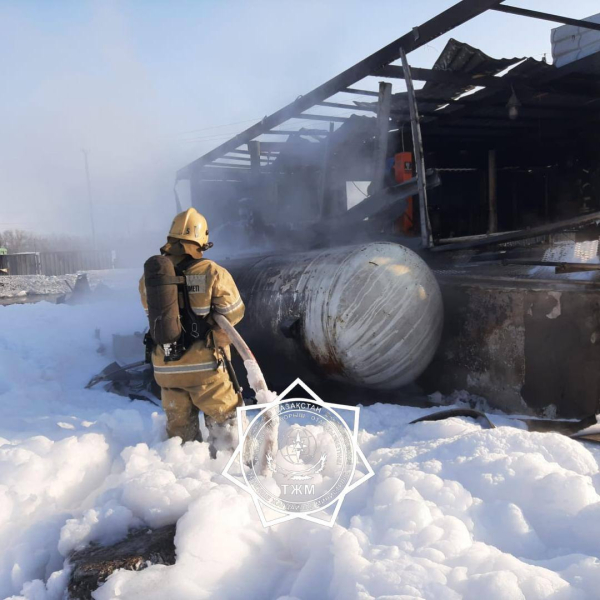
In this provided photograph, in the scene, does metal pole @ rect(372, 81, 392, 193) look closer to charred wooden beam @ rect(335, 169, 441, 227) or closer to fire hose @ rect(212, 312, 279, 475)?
charred wooden beam @ rect(335, 169, 441, 227)

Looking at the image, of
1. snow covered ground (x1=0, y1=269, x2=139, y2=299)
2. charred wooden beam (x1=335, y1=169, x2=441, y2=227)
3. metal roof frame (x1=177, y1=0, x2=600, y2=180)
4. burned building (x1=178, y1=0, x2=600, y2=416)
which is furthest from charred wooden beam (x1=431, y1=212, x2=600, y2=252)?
snow covered ground (x1=0, y1=269, x2=139, y2=299)

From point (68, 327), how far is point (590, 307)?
7.32 meters

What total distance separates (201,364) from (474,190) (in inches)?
392

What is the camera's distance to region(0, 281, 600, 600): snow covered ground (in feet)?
5.48

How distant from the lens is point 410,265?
167 inches

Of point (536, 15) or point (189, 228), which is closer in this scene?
point (189, 228)

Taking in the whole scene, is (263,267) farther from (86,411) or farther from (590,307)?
(590,307)

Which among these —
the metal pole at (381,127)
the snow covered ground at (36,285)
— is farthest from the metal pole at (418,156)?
the snow covered ground at (36,285)

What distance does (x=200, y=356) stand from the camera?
2951 millimetres

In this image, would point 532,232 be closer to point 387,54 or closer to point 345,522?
point 387,54

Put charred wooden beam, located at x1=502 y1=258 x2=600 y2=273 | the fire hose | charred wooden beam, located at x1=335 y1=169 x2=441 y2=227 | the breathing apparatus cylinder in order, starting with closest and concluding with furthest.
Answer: the fire hose, the breathing apparatus cylinder, charred wooden beam, located at x1=502 y1=258 x2=600 y2=273, charred wooden beam, located at x1=335 y1=169 x2=441 y2=227

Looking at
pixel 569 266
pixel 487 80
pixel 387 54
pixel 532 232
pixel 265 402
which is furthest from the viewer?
pixel 487 80

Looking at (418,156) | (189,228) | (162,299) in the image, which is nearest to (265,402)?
(162,299)

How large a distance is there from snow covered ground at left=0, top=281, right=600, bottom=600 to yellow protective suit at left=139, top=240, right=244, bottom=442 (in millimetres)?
275
